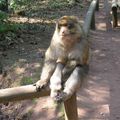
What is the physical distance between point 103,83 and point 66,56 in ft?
9.14

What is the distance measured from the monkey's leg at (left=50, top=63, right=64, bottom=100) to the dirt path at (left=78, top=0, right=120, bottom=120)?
5.76 feet

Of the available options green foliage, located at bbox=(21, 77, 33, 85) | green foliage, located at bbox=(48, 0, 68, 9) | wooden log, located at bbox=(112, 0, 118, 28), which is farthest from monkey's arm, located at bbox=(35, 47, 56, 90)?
green foliage, located at bbox=(48, 0, 68, 9)

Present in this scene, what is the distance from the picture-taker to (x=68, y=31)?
120 inches

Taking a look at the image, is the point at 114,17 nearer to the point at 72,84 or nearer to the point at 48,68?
the point at 48,68

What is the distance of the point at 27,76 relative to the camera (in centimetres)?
593

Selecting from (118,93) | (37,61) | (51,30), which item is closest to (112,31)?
(51,30)

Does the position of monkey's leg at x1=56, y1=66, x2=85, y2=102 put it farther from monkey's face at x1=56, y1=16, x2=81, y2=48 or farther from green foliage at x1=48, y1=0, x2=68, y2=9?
green foliage at x1=48, y1=0, x2=68, y2=9

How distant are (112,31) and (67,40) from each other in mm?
6730

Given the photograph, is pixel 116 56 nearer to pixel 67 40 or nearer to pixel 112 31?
pixel 112 31

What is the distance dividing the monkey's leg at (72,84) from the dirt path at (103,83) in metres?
1.78

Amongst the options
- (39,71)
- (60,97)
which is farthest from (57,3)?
(60,97)

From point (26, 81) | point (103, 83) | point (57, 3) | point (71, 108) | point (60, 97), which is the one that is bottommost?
point (103, 83)

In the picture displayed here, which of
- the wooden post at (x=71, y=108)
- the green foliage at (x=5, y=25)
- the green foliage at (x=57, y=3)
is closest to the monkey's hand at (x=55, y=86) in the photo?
the wooden post at (x=71, y=108)

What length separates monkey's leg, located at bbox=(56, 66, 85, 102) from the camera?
109 inches
